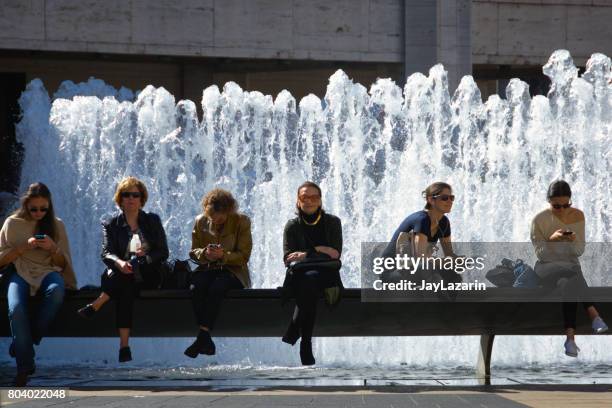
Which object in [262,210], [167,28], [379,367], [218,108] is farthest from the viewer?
[167,28]

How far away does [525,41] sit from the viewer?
101ft

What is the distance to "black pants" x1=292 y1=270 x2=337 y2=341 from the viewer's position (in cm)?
919

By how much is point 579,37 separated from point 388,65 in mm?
4359

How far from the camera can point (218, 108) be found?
2050 cm

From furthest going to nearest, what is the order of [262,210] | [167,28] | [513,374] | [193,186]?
[167,28]
[193,186]
[262,210]
[513,374]

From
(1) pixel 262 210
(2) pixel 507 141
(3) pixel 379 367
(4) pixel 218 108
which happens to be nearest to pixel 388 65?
(4) pixel 218 108

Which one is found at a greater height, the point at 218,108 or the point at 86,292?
the point at 218,108

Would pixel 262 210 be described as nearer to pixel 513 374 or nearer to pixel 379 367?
pixel 379 367

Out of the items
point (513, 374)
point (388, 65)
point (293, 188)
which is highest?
point (388, 65)

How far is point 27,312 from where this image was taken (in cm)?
909

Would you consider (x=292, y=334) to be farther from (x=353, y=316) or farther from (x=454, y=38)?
(x=454, y=38)

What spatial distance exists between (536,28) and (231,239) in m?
22.4

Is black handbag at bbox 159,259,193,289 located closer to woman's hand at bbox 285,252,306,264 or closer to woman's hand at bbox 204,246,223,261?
woman's hand at bbox 204,246,223,261

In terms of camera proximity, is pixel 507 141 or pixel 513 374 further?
pixel 507 141
